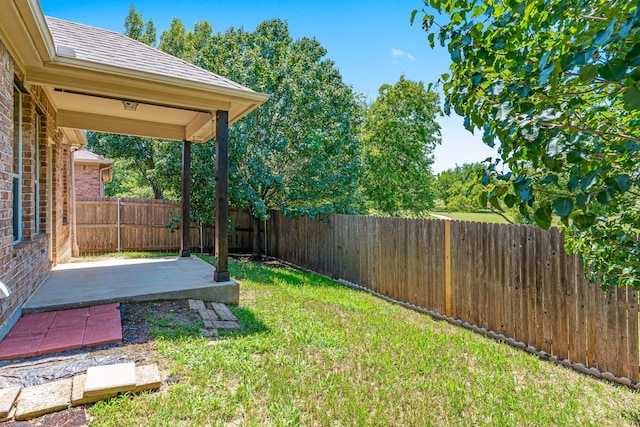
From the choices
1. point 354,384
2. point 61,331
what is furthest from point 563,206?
point 61,331

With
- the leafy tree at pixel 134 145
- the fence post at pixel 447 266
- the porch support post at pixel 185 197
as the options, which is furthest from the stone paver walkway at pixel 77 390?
the leafy tree at pixel 134 145

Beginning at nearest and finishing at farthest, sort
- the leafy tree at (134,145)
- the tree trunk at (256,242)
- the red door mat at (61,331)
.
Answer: the red door mat at (61,331) < the tree trunk at (256,242) < the leafy tree at (134,145)

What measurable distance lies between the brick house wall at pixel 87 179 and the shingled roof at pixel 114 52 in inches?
350

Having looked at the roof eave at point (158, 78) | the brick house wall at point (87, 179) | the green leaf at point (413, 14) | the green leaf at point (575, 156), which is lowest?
the green leaf at point (575, 156)

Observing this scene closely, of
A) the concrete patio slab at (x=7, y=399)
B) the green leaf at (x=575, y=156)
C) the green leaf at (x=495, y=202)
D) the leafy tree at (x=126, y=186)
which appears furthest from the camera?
the leafy tree at (x=126, y=186)

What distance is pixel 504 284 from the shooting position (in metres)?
4.88

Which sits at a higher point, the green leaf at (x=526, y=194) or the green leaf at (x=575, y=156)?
the green leaf at (x=575, y=156)

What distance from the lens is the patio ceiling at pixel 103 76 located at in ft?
11.0

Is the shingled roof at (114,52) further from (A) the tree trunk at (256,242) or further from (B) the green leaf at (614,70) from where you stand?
(A) the tree trunk at (256,242)

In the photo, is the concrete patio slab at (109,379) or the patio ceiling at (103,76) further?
the patio ceiling at (103,76)

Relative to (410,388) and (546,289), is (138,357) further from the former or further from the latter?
(546,289)

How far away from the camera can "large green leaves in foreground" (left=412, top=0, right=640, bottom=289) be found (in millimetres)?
1073

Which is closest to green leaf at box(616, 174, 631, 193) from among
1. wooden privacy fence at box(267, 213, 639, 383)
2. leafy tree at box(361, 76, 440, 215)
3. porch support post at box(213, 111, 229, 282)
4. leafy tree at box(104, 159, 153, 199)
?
wooden privacy fence at box(267, 213, 639, 383)

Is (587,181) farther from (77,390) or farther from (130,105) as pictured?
(130,105)
